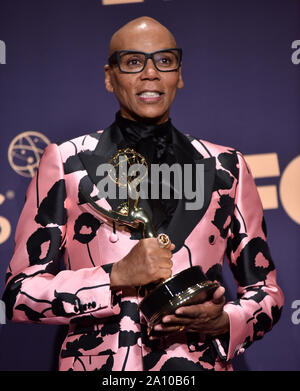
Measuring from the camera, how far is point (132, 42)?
1.56 meters

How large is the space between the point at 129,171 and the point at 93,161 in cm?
10

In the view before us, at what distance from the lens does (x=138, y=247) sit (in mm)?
1264

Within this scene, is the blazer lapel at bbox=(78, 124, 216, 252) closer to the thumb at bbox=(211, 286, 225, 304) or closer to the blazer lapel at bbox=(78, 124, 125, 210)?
the blazer lapel at bbox=(78, 124, 125, 210)

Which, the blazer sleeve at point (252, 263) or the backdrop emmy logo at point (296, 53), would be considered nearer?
the blazer sleeve at point (252, 263)

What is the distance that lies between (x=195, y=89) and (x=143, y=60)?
730 millimetres

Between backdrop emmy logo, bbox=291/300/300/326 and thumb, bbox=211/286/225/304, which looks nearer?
thumb, bbox=211/286/225/304

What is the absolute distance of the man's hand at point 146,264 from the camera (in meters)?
1.24

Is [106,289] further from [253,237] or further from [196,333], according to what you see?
[253,237]

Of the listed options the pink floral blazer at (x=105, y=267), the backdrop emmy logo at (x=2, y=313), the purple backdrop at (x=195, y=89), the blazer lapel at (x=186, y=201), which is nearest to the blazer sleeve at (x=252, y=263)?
the pink floral blazer at (x=105, y=267)

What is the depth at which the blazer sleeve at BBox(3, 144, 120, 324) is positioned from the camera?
4.30ft

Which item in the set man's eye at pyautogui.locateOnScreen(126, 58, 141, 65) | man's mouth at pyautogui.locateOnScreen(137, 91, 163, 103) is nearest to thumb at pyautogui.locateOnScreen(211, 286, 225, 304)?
man's mouth at pyautogui.locateOnScreen(137, 91, 163, 103)

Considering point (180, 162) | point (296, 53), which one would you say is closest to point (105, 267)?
point (180, 162)

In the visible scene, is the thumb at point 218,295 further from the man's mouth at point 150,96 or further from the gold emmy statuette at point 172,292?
the man's mouth at point 150,96

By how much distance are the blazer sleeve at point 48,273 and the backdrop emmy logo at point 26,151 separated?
63 centimetres
